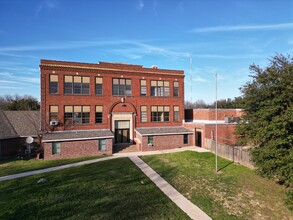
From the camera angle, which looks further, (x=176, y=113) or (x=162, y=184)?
(x=176, y=113)

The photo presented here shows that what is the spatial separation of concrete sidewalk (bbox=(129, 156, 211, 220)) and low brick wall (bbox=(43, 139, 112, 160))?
24.6ft

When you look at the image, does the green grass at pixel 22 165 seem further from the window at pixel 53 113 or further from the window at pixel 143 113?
the window at pixel 143 113

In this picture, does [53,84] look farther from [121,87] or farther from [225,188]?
[225,188]

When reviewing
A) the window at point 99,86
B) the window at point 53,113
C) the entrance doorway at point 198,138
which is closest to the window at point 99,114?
the window at point 99,86

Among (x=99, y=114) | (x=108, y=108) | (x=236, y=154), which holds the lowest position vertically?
(x=236, y=154)

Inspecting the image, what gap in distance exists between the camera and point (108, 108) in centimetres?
2658

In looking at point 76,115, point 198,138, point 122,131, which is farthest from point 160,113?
point 76,115

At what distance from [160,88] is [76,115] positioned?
12926mm

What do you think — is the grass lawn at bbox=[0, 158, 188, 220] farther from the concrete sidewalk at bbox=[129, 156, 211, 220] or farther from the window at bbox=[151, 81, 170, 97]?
the window at bbox=[151, 81, 170, 97]

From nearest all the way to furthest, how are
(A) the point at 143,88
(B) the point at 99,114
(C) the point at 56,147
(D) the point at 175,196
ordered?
(D) the point at 175,196 → (C) the point at 56,147 → (B) the point at 99,114 → (A) the point at 143,88

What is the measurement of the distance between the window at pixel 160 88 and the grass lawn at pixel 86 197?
16004 millimetres

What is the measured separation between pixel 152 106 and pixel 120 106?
4958mm

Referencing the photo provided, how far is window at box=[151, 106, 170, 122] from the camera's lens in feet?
95.2

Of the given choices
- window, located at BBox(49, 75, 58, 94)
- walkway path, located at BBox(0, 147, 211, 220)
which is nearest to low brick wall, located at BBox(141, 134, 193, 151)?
walkway path, located at BBox(0, 147, 211, 220)
